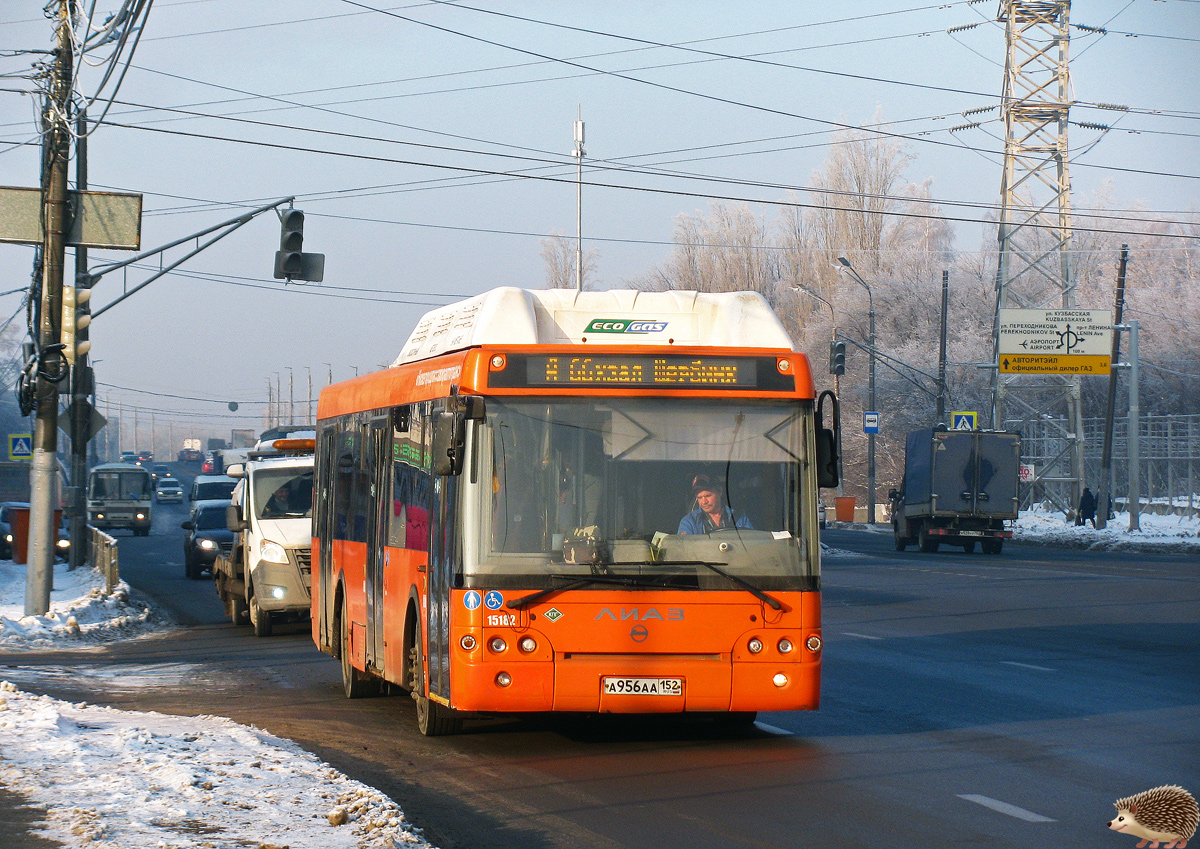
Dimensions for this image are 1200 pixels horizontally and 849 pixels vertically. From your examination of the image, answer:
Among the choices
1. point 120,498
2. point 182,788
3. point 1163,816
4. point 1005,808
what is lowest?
point 1005,808

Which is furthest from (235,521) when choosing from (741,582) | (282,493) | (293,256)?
(741,582)

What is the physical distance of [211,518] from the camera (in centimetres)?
2994

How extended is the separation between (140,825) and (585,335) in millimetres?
4536

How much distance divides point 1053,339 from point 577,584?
4626 cm

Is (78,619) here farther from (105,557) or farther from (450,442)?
(450,442)

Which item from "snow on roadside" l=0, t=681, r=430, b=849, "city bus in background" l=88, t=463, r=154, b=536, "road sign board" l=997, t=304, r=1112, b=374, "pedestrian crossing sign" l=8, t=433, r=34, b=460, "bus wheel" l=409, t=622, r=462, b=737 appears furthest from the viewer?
"city bus in background" l=88, t=463, r=154, b=536

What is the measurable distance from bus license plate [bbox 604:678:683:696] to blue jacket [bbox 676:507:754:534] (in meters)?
0.91

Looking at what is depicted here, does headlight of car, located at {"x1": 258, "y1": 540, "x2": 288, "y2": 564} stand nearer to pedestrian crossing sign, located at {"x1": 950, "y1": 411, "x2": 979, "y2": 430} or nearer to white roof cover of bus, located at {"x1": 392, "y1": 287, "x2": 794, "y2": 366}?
white roof cover of bus, located at {"x1": 392, "y1": 287, "x2": 794, "y2": 366}

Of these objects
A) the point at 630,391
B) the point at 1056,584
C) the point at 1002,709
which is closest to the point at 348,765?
the point at 630,391

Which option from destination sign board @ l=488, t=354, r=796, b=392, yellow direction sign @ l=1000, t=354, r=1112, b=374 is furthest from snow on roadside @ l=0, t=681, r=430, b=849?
yellow direction sign @ l=1000, t=354, r=1112, b=374

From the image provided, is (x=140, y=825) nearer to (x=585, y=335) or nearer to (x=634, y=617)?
(x=634, y=617)

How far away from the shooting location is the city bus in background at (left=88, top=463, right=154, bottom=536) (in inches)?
2240

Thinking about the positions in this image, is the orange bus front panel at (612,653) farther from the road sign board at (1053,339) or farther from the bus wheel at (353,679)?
the road sign board at (1053,339)

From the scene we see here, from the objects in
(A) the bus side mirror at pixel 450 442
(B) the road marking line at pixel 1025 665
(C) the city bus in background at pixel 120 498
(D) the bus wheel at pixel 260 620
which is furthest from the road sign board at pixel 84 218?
(C) the city bus in background at pixel 120 498
